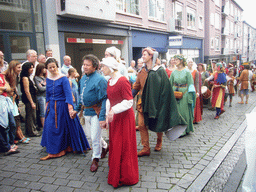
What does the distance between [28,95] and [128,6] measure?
1104 cm

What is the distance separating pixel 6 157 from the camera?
171 inches

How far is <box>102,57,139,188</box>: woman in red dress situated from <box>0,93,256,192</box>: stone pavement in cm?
19

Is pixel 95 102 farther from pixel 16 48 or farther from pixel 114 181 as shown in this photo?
pixel 16 48

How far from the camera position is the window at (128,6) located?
534 inches

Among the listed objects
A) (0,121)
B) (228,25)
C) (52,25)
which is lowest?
(0,121)

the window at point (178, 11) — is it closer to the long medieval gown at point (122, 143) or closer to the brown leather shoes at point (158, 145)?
the brown leather shoes at point (158, 145)

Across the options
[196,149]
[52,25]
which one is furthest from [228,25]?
[196,149]

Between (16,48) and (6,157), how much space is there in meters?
5.61

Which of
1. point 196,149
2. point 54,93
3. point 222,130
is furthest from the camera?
point 222,130

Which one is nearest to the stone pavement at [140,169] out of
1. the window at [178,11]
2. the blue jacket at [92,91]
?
the blue jacket at [92,91]

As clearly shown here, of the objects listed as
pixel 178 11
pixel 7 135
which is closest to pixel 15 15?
pixel 7 135

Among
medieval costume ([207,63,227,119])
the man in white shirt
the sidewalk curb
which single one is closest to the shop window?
the man in white shirt

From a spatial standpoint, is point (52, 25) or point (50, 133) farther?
point (52, 25)

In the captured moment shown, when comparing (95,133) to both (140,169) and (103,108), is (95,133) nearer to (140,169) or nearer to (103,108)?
(103,108)
